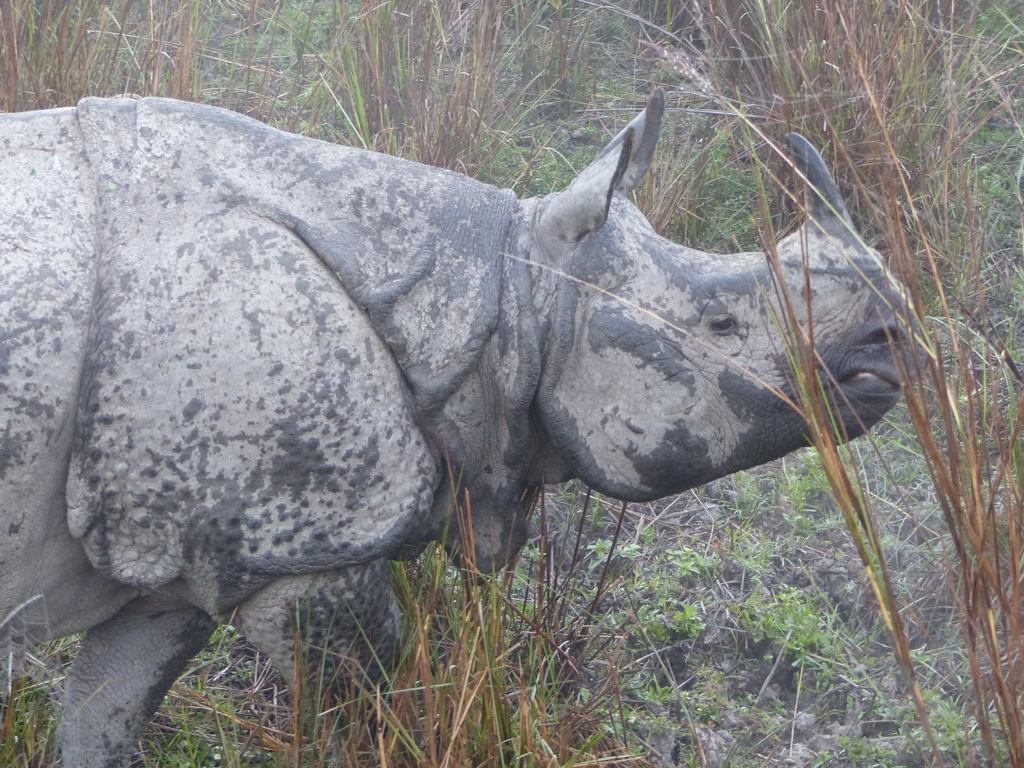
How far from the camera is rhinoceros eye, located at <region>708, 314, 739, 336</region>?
2.43m

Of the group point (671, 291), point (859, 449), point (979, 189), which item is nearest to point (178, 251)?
point (671, 291)

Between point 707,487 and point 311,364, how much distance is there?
2201 mm

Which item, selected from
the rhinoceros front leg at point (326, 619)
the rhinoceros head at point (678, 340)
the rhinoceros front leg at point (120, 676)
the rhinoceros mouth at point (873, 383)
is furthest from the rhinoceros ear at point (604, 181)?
the rhinoceros front leg at point (120, 676)

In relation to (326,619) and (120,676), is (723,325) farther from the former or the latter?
(120,676)

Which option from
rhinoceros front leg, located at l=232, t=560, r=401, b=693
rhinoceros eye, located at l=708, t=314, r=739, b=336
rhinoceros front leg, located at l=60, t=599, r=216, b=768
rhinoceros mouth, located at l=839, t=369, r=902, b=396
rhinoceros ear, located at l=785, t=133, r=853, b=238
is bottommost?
rhinoceros front leg, located at l=60, t=599, r=216, b=768

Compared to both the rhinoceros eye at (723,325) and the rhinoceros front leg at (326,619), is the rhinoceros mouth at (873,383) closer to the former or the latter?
the rhinoceros eye at (723,325)

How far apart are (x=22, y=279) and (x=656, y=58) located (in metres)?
3.79

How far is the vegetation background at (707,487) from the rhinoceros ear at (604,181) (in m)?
0.22

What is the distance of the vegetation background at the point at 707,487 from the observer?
2.42 m

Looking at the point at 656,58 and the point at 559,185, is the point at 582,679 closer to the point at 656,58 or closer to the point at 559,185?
the point at 559,185

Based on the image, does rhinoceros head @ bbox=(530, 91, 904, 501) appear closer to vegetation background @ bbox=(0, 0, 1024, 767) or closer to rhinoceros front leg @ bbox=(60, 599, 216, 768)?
vegetation background @ bbox=(0, 0, 1024, 767)

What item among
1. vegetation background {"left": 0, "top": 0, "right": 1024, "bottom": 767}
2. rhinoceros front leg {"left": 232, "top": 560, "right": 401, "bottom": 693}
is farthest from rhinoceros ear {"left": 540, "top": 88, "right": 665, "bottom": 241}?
rhinoceros front leg {"left": 232, "top": 560, "right": 401, "bottom": 693}

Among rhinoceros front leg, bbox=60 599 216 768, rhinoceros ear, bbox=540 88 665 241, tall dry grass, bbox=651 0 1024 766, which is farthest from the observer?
tall dry grass, bbox=651 0 1024 766

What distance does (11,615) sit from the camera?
2314 millimetres
